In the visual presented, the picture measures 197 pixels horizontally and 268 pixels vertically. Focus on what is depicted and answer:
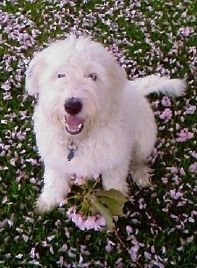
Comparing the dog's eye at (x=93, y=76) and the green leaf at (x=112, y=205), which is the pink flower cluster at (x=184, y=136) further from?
the green leaf at (x=112, y=205)

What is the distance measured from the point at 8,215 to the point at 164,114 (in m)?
1.54

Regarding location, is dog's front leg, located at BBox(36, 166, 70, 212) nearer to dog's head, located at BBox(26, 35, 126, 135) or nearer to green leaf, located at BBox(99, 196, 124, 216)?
dog's head, located at BBox(26, 35, 126, 135)

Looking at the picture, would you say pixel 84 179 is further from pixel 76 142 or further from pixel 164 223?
pixel 164 223

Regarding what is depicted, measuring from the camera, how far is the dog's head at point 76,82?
288 centimetres

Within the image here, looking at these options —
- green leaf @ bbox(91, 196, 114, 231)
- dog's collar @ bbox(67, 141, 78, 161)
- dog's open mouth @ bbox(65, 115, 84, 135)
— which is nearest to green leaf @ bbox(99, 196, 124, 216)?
green leaf @ bbox(91, 196, 114, 231)

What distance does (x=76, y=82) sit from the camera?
2.89 m

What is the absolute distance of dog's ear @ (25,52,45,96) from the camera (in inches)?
123

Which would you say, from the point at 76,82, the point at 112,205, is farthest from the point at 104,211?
the point at 76,82

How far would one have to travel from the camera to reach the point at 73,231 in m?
3.60

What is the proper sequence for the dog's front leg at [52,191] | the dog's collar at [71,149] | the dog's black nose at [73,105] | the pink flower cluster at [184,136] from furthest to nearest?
the pink flower cluster at [184,136] < the dog's front leg at [52,191] < the dog's collar at [71,149] < the dog's black nose at [73,105]

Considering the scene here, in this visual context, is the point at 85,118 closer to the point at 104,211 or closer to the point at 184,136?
the point at 104,211

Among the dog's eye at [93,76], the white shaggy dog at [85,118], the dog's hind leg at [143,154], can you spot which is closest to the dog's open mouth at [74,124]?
the white shaggy dog at [85,118]

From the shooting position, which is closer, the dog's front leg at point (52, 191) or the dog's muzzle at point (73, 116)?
the dog's muzzle at point (73, 116)

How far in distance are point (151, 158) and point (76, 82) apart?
1443 mm
